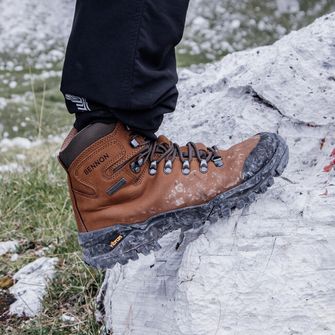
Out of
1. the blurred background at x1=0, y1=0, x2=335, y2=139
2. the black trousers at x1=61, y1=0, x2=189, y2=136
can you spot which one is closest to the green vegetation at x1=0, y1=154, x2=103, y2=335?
the black trousers at x1=61, y1=0, x2=189, y2=136

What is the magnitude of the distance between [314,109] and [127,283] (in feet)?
4.37

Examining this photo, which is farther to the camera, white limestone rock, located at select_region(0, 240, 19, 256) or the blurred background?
the blurred background

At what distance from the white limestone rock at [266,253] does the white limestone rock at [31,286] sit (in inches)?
19.2

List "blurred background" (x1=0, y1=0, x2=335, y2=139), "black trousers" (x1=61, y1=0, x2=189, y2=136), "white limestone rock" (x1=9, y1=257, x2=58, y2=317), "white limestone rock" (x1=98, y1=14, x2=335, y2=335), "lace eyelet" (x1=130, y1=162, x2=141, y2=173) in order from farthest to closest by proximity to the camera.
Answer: "blurred background" (x1=0, y1=0, x2=335, y2=139) < "white limestone rock" (x1=9, y1=257, x2=58, y2=317) < "lace eyelet" (x1=130, y1=162, x2=141, y2=173) < "white limestone rock" (x1=98, y1=14, x2=335, y2=335) < "black trousers" (x1=61, y1=0, x2=189, y2=136)

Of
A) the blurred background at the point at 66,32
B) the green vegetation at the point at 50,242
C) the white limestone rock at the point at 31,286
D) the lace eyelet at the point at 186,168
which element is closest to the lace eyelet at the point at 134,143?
the lace eyelet at the point at 186,168

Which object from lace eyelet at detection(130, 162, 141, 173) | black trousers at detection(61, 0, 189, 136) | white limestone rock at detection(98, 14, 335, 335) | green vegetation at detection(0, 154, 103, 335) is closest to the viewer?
A: black trousers at detection(61, 0, 189, 136)

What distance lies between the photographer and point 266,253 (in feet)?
10.6

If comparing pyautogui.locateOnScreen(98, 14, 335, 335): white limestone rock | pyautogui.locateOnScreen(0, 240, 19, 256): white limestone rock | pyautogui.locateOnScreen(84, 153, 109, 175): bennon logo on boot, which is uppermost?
pyautogui.locateOnScreen(84, 153, 109, 175): bennon logo on boot

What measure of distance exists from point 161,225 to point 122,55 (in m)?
0.78

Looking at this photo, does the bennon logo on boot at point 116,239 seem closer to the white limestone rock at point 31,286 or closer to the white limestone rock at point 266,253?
the white limestone rock at point 266,253

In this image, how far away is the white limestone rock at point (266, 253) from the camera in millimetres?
3158

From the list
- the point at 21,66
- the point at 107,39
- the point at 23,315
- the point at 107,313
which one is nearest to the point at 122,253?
the point at 107,313

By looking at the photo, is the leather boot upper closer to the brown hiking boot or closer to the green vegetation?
the brown hiking boot

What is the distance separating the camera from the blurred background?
965 inches
